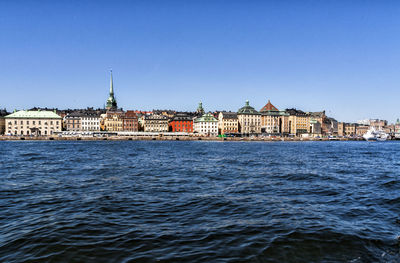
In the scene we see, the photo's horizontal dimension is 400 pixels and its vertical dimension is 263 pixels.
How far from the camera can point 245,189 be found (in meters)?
16.1

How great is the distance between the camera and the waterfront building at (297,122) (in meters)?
167

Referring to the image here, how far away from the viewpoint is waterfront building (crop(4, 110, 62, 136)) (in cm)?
12688

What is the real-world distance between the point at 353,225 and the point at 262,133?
145 metres

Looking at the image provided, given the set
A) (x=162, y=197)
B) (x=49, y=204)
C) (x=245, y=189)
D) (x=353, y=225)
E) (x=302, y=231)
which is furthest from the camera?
(x=245, y=189)

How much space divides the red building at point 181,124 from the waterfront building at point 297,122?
57269 millimetres

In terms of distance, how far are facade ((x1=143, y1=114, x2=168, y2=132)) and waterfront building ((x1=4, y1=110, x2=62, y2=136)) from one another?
39.2m

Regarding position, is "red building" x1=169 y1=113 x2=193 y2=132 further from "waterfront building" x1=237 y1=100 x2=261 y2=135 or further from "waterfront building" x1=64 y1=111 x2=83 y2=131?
"waterfront building" x1=64 y1=111 x2=83 y2=131

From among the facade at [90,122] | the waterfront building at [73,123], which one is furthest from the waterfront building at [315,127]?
the waterfront building at [73,123]

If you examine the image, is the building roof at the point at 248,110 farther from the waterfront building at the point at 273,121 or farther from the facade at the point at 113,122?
the facade at the point at 113,122

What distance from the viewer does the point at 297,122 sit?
552 ft

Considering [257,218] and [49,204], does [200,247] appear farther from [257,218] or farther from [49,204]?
[49,204]

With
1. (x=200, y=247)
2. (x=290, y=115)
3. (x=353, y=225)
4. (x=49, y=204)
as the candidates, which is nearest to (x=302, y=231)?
(x=353, y=225)

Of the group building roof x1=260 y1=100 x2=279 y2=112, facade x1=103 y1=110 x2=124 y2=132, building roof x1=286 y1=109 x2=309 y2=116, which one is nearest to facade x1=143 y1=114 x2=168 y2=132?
facade x1=103 y1=110 x2=124 y2=132

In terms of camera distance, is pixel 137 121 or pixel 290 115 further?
pixel 290 115
